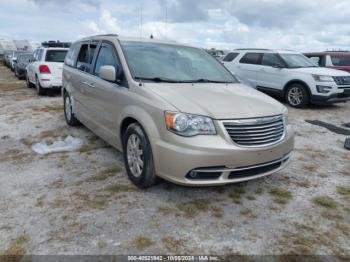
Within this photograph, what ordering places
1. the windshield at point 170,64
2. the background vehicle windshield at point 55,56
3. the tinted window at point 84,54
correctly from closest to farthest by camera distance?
the windshield at point 170,64
the tinted window at point 84,54
the background vehicle windshield at point 55,56

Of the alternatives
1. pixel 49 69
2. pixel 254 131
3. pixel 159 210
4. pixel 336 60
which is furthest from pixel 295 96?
pixel 49 69

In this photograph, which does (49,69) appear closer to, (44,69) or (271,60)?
(44,69)

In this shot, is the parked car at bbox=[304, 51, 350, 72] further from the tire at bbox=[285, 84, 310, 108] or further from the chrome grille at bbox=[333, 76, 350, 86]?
the tire at bbox=[285, 84, 310, 108]

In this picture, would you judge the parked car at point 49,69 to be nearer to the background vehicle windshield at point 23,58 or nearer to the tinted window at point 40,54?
the tinted window at point 40,54

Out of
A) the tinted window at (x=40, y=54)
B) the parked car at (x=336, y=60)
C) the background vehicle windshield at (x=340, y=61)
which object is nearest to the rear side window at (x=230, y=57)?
the parked car at (x=336, y=60)

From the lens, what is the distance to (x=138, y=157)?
11.7ft

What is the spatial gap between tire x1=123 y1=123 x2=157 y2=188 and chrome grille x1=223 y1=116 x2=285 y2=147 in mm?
893

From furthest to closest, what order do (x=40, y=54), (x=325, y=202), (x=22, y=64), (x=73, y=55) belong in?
(x=22, y=64)
(x=40, y=54)
(x=73, y=55)
(x=325, y=202)

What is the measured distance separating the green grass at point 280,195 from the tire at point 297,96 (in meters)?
6.10

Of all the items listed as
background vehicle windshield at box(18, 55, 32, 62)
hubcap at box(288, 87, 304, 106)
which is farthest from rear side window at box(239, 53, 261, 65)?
background vehicle windshield at box(18, 55, 32, 62)

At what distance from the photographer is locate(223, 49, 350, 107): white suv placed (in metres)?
8.85

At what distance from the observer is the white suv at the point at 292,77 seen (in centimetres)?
885

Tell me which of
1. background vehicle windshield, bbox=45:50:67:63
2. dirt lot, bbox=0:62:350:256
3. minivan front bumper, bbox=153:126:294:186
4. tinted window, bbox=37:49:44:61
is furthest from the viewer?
tinted window, bbox=37:49:44:61

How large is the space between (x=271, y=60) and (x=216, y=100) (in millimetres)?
7314
